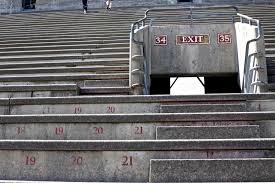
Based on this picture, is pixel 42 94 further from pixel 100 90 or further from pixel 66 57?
pixel 66 57

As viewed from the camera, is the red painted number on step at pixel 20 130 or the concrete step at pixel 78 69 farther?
the concrete step at pixel 78 69

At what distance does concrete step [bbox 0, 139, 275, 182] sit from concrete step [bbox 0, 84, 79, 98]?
2.70m

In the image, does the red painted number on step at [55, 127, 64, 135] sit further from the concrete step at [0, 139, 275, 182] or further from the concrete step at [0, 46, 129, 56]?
the concrete step at [0, 46, 129, 56]

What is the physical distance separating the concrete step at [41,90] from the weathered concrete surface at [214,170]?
3.39m

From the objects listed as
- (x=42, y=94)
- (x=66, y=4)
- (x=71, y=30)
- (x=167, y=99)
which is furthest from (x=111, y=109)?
(x=66, y=4)

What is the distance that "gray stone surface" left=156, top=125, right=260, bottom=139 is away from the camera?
5.17 m

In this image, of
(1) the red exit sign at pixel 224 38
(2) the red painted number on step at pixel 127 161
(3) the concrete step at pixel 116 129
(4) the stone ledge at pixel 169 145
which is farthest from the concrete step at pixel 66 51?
(2) the red painted number on step at pixel 127 161

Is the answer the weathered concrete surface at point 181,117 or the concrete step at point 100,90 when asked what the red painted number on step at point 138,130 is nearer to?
the weathered concrete surface at point 181,117

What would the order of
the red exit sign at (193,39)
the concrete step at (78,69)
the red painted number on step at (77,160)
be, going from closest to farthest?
the red painted number on step at (77,160) → the concrete step at (78,69) → the red exit sign at (193,39)

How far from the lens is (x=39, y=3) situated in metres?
27.7

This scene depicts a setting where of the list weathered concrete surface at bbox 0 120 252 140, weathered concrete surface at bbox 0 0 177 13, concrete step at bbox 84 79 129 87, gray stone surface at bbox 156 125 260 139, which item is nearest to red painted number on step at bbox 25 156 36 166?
weathered concrete surface at bbox 0 120 252 140

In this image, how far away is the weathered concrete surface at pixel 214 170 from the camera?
4258 millimetres

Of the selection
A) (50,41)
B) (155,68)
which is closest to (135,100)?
(155,68)

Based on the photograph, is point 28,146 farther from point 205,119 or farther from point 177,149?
point 205,119
